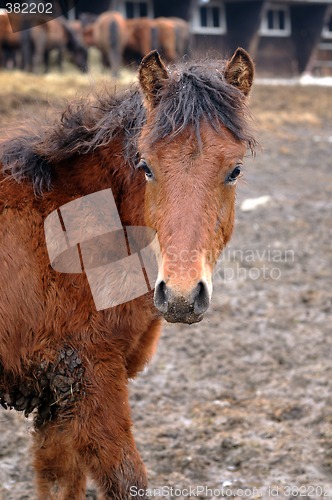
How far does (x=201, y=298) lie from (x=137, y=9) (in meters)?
25.6

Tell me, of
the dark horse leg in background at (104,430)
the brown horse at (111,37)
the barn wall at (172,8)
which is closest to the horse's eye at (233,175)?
the dark horse leg in background at (104,430)

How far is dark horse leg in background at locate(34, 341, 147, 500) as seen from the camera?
289cm

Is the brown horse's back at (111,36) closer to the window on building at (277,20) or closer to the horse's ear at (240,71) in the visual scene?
the window on building at (277,20)

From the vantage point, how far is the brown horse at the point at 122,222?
8.76 ft

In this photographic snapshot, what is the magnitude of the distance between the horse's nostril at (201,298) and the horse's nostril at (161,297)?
0.39ft

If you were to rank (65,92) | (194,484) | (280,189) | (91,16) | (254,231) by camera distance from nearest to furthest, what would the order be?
(194,484), (254,231), (280,189), (65,92), (91,16)

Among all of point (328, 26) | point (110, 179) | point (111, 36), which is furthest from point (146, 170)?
point (328, 26)

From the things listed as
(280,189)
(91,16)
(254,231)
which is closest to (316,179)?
(280,189)

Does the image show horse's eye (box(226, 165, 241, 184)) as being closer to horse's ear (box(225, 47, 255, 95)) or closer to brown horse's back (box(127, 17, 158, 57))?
horse's ear (box(225, 47, 255, 95))

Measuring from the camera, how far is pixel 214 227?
107 inches

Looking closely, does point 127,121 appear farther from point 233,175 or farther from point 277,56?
point 277,56

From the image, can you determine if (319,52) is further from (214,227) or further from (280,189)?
(214,227)

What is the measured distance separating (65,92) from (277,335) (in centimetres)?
1018

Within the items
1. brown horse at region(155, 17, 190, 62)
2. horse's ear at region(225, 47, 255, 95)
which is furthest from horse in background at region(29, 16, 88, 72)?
horse's ear at region(225, 47, 255, 95)
